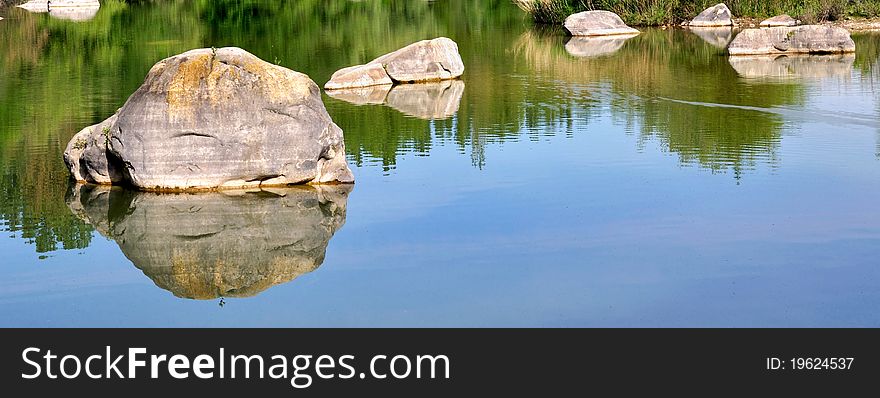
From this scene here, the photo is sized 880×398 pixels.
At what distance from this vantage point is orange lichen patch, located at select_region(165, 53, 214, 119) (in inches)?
549

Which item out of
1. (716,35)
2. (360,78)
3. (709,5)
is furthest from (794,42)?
(360,78)

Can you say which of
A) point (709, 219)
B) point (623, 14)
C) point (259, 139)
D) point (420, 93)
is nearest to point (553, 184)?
point (709, 219)

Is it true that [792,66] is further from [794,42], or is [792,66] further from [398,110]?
[398,110]

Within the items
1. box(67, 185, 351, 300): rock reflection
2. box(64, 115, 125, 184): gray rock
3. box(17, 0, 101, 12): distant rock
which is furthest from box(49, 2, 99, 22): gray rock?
box(67, 185, 351, 300): rock reflection

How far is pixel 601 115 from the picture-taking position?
70.0 feet

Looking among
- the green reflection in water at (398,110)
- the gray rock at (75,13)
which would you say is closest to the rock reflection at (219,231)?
the green reflection in water at (398,110)

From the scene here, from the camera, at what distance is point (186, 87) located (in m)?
14.1

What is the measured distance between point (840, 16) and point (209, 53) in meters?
29.1

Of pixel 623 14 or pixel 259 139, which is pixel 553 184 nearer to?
pixel 259 139

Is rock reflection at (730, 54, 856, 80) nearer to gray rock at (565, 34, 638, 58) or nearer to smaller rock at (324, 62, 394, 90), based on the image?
gray rock at (565, 34, 638, 58)

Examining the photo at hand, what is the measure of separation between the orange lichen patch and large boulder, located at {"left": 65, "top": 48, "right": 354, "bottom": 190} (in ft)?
0.04

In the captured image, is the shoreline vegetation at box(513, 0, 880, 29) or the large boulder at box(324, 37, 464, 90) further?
the shoreline vegetation at box(513, 0, 880, 29)

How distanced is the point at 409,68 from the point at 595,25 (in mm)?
14277

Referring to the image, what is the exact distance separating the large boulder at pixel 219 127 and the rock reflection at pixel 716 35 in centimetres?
2110
